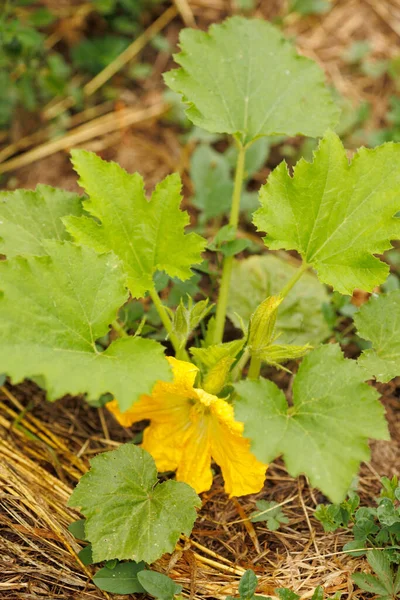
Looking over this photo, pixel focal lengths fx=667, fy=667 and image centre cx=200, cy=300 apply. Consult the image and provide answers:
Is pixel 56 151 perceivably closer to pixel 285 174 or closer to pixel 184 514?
pixel 285 174

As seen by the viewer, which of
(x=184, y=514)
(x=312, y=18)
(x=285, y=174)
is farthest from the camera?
(x=312, y=18)

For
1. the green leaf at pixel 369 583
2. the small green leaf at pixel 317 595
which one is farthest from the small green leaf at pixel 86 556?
the green leaf at pixel 369 583

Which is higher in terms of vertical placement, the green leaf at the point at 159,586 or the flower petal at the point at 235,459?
the flower petal at the point at 235,459

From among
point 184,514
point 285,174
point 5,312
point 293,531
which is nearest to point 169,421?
point 184,514

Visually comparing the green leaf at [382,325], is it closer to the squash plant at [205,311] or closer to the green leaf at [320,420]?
the squash plant at [205,311]

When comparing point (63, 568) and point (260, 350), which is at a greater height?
point (260, 350)

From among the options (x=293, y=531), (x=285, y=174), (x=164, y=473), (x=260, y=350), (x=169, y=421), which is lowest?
(x=293, y=531)

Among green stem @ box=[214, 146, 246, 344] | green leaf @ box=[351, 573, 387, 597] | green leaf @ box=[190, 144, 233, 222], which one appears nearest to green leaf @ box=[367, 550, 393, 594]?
green leaf @ box=[351, 573, 387, 597]
